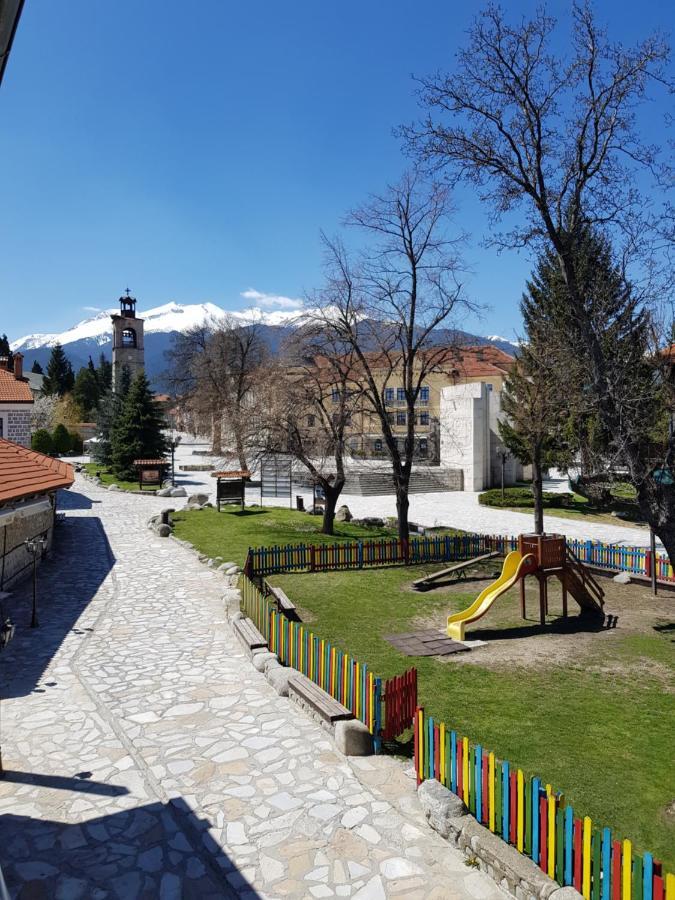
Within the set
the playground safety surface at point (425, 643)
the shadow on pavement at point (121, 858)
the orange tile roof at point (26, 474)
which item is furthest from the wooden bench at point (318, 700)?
the orange tile roof at point (26, 474)

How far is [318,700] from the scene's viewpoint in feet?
27.8

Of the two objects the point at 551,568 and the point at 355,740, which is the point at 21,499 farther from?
the point at 551,568

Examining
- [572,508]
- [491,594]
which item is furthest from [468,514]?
[491,594]

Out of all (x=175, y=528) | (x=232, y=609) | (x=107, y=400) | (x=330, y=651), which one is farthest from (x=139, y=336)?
(x=330, y=651)

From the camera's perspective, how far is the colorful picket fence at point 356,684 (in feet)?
25.7

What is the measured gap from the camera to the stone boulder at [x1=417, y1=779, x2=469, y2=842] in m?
5.86

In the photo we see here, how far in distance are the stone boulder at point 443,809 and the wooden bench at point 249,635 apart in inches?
218

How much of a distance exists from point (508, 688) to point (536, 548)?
4.44m

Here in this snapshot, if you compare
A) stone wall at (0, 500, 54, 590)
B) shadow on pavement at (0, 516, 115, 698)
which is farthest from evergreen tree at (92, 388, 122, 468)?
stone wall at (0, 500, 54, 590)

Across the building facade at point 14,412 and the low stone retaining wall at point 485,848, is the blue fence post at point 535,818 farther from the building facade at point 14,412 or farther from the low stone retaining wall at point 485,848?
the building facade at point 14,412

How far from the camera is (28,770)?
7191 mm

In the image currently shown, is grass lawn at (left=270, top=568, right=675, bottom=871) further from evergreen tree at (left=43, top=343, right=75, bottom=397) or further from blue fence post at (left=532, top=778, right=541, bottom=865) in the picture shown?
evergreen tree at (left=43, top=343, right=75, bottom=397)

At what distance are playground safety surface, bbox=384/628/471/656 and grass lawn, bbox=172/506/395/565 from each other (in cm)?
753

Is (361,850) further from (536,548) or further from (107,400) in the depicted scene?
(107,400)
